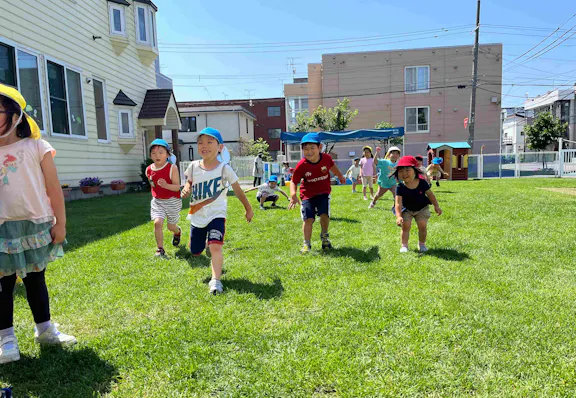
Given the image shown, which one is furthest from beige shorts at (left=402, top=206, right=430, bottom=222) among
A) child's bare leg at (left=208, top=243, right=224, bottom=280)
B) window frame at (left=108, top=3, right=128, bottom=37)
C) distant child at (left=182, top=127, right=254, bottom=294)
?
window frame at (left=108, top=3, right=128, bottom=37)

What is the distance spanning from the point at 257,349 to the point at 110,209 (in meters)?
9.03

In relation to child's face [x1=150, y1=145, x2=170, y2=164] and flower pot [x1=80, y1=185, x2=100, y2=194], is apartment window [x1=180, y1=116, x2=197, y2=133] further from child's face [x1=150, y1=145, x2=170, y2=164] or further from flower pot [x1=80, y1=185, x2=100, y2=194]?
child's face [x1=150, y1=145, x2=170, y2=164]

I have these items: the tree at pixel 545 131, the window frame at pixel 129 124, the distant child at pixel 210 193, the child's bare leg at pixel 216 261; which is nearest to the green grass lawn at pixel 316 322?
the child's bare leg at pixel 216 261

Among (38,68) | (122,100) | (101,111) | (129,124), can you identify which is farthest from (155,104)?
(38,68)

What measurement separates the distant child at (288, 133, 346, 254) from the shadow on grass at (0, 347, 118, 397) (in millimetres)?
3347

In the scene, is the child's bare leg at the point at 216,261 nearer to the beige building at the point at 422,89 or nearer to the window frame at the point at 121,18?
the window frame at the point at 121,18

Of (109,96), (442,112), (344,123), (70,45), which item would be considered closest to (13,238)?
(70,45)

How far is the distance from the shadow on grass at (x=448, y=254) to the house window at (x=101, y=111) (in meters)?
13.3

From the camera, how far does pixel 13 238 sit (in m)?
2.53

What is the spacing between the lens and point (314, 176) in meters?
5.63

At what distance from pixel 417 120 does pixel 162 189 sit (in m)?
32.6

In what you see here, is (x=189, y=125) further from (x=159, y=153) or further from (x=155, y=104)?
(x=159, y=153)

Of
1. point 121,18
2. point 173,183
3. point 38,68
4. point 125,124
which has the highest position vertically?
point 121,18

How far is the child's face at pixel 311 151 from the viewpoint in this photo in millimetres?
5480
